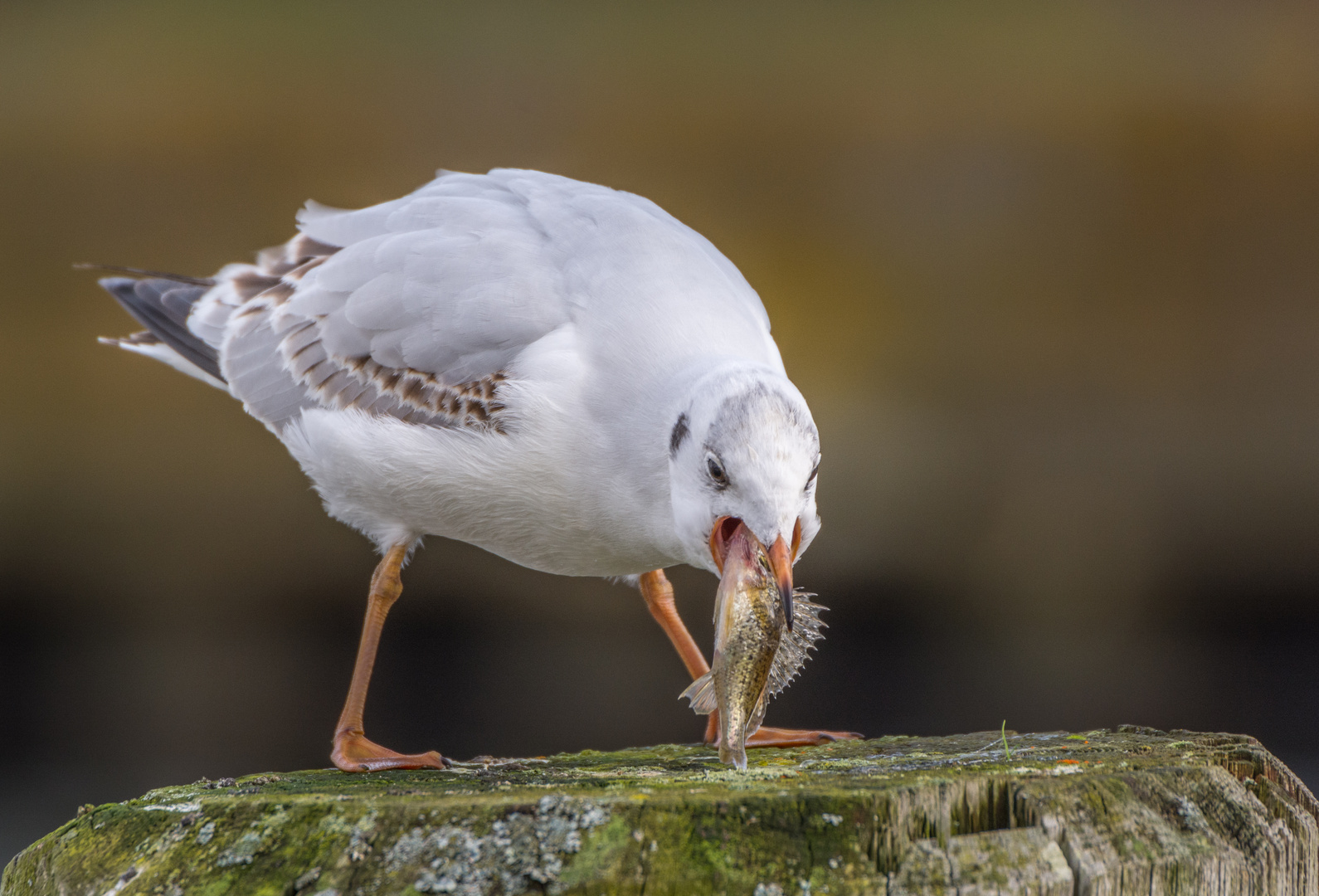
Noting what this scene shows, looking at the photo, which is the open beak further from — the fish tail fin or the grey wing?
the grey wing

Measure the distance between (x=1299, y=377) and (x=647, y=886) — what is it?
5612 millimetres

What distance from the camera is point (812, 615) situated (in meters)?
2.79

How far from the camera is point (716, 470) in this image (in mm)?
2580

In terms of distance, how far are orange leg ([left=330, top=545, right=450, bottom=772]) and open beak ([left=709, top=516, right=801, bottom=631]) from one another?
2.51 ft

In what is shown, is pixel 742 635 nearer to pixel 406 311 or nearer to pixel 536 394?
pixel 536 394

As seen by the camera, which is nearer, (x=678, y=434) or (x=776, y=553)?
(x=776, y=553)

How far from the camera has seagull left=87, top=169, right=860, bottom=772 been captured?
265cm

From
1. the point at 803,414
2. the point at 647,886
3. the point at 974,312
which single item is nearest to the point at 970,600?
the point at 974,312

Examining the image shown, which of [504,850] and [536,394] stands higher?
[536,394]

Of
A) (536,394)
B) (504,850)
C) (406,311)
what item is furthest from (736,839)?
(406,311)

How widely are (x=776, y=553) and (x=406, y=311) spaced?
1.32m

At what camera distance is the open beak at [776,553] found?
242 centimetres

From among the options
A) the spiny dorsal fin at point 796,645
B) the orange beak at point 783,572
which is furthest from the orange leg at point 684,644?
the orange beak at point 783,572

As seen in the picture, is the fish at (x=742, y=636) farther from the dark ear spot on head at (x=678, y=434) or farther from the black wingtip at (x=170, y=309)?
the black wingtip at (x=170, y=309)
